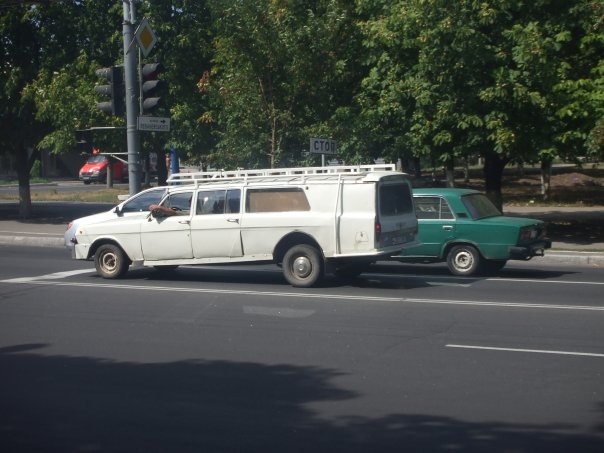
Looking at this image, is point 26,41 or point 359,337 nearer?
point 359,337

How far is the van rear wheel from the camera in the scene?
15.8 metres

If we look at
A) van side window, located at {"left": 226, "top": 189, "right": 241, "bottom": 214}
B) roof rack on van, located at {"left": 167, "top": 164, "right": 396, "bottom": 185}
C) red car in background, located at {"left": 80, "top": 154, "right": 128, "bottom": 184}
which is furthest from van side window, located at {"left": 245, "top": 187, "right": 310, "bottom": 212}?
red car in background, located at {"left": 80, "top": 154, "right": 128, "bottom": 184}

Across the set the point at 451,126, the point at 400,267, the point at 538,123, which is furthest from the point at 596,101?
the point at 400,267

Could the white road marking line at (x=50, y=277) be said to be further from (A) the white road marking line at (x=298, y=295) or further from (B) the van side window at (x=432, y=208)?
(B) the van side window at (x=432, y=208)

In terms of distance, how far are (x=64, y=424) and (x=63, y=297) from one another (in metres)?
7.05

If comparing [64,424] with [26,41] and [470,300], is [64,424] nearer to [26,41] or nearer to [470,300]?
[470,300]

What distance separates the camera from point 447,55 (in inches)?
819

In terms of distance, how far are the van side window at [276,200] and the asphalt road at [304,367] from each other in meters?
1.36

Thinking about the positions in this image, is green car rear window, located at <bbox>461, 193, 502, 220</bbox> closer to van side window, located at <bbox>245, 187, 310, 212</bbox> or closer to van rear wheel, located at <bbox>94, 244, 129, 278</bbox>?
van side window, located at <bbox>245, 187, 310, 212</bbox>

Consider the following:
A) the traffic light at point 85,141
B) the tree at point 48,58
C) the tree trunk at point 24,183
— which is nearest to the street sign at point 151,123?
the traffic light at point 85,141

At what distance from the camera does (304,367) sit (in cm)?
892

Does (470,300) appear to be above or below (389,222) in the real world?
below

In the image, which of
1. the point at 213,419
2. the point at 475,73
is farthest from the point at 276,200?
the point at 475,73

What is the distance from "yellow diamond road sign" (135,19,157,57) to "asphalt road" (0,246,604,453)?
20.4 feet
